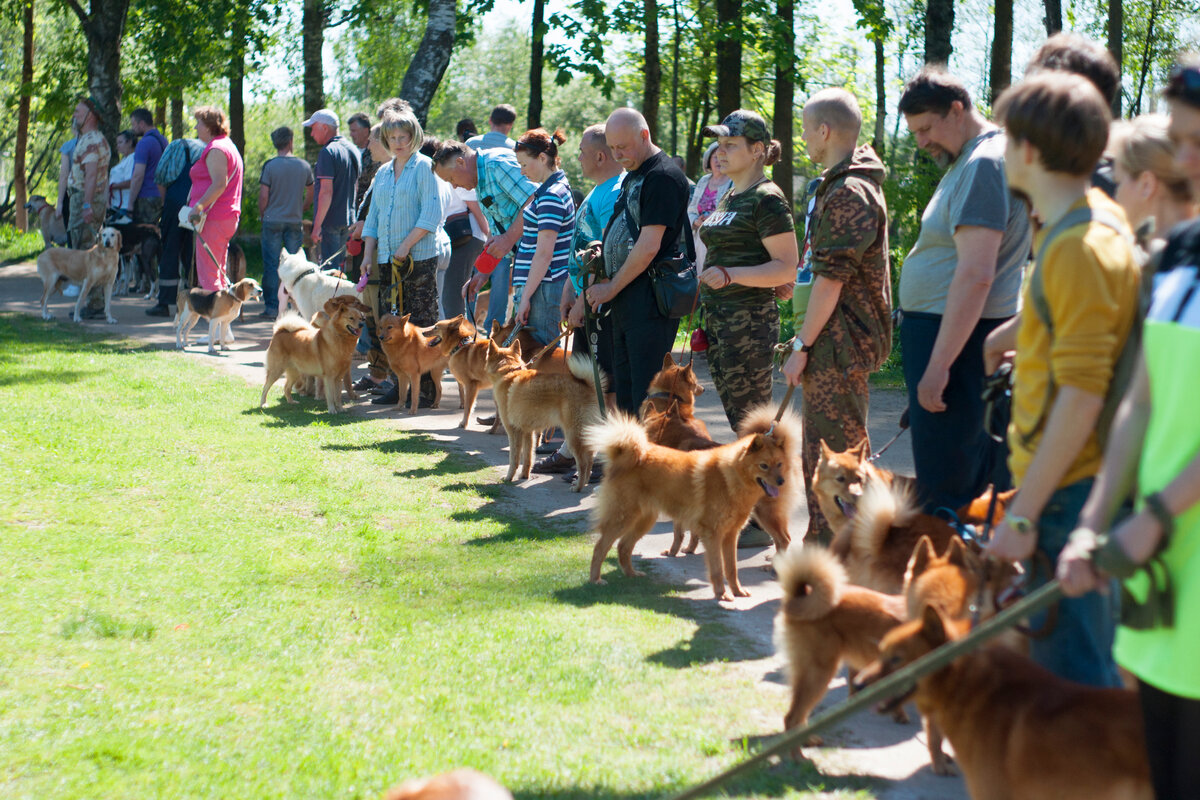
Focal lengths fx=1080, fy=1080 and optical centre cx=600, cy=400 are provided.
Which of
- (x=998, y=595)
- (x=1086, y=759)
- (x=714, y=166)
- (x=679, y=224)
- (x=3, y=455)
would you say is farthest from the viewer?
(x=714, y=166)

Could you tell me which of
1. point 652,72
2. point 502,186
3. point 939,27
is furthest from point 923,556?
point 652,72

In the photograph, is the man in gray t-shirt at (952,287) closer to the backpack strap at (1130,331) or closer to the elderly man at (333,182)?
the backpack strap at (1130,331)

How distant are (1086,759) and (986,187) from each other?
215 centimetres

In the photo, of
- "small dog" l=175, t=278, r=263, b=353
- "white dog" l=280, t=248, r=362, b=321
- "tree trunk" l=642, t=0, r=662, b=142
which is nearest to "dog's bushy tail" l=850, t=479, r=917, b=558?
"white dog" l=280, t=248, r=362, b=321

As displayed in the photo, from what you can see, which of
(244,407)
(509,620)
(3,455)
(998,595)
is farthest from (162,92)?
(998,595)

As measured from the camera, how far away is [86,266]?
15828 mm

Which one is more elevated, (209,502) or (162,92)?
(162,92)

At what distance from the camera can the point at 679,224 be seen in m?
6.59

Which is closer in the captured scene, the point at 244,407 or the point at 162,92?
the point at 244,407

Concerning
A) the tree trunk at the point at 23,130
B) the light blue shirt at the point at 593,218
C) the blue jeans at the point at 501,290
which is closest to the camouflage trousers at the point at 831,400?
the light blue shirt at the point at 593,218

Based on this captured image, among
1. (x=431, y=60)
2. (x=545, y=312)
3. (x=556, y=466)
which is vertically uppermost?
(x=431, y=60)

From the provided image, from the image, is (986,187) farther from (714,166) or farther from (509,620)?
(714,166)

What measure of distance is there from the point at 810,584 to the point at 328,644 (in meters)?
2.19

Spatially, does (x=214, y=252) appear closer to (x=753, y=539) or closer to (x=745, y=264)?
(x=753, y=539)
